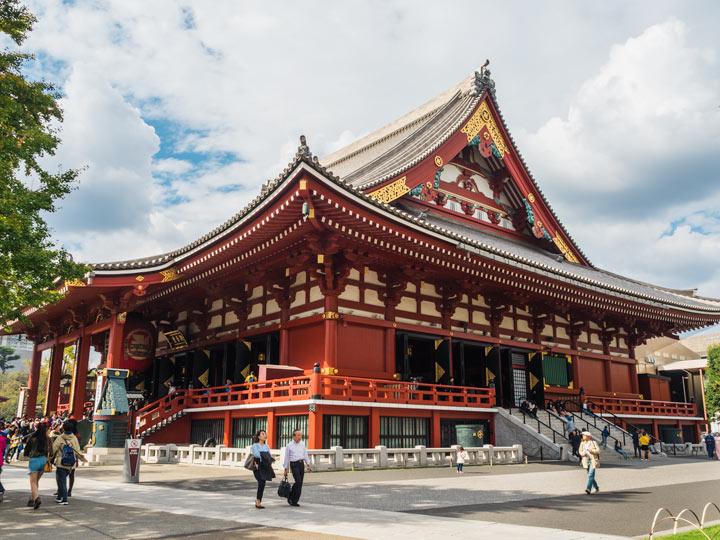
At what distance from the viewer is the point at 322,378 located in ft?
57.1

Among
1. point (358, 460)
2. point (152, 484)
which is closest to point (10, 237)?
point (152, 484)

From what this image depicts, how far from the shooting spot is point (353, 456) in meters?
16.6

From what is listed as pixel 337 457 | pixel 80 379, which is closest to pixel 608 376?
pixel 337 457

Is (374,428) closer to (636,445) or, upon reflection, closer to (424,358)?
(424,358)

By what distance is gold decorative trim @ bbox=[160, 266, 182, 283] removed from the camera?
22.3 m

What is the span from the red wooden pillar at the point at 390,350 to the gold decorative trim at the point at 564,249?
1396 cm

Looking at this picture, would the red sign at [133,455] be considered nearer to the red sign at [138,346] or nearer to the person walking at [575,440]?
the red sign at [138,346]

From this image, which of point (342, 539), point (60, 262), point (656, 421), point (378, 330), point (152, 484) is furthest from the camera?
point (656, 421)

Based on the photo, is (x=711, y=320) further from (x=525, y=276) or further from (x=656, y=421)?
(x=525, y=276)

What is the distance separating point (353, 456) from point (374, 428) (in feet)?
6.73

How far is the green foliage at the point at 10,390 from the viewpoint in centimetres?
8006

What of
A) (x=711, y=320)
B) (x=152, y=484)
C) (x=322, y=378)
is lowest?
(x=152, y=484)

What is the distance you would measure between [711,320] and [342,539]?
30462 mm

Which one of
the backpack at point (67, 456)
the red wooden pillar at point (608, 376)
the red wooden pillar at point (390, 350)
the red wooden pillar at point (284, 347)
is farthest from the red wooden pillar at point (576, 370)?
the backpack at point (67, 456)
